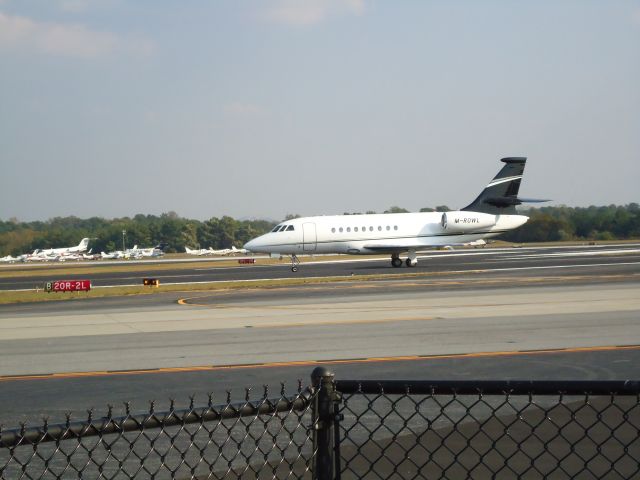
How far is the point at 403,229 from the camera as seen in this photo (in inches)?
2140

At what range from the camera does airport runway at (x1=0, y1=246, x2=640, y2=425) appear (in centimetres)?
1391

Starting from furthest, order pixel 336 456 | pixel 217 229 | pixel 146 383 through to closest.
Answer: pixel 217 229 → pixel 146 383 → pixel 336 456

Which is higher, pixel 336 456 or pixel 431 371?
pixel 336 456

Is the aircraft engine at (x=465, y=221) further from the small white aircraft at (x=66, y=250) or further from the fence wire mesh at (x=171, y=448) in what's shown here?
the small white aircraft at (x=66, y=250)

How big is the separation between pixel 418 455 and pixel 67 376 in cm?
792

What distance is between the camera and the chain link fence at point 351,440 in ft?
14.2

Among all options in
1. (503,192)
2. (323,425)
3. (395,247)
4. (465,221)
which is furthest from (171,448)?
(503,192)

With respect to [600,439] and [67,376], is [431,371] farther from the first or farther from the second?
[67,376]

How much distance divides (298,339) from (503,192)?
40788 millimetres

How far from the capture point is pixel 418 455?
8883mm

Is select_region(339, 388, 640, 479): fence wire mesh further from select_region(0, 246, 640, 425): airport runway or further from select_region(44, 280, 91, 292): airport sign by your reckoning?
select_region(44, 280, 91, 292): airport sign

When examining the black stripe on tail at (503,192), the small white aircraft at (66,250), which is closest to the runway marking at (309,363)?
the black stripe on tail at (503,192)

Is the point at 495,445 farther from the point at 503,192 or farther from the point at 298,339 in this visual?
the point at 503,192

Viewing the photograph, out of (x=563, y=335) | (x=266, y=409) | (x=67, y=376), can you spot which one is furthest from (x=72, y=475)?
(x=563, y=335)
